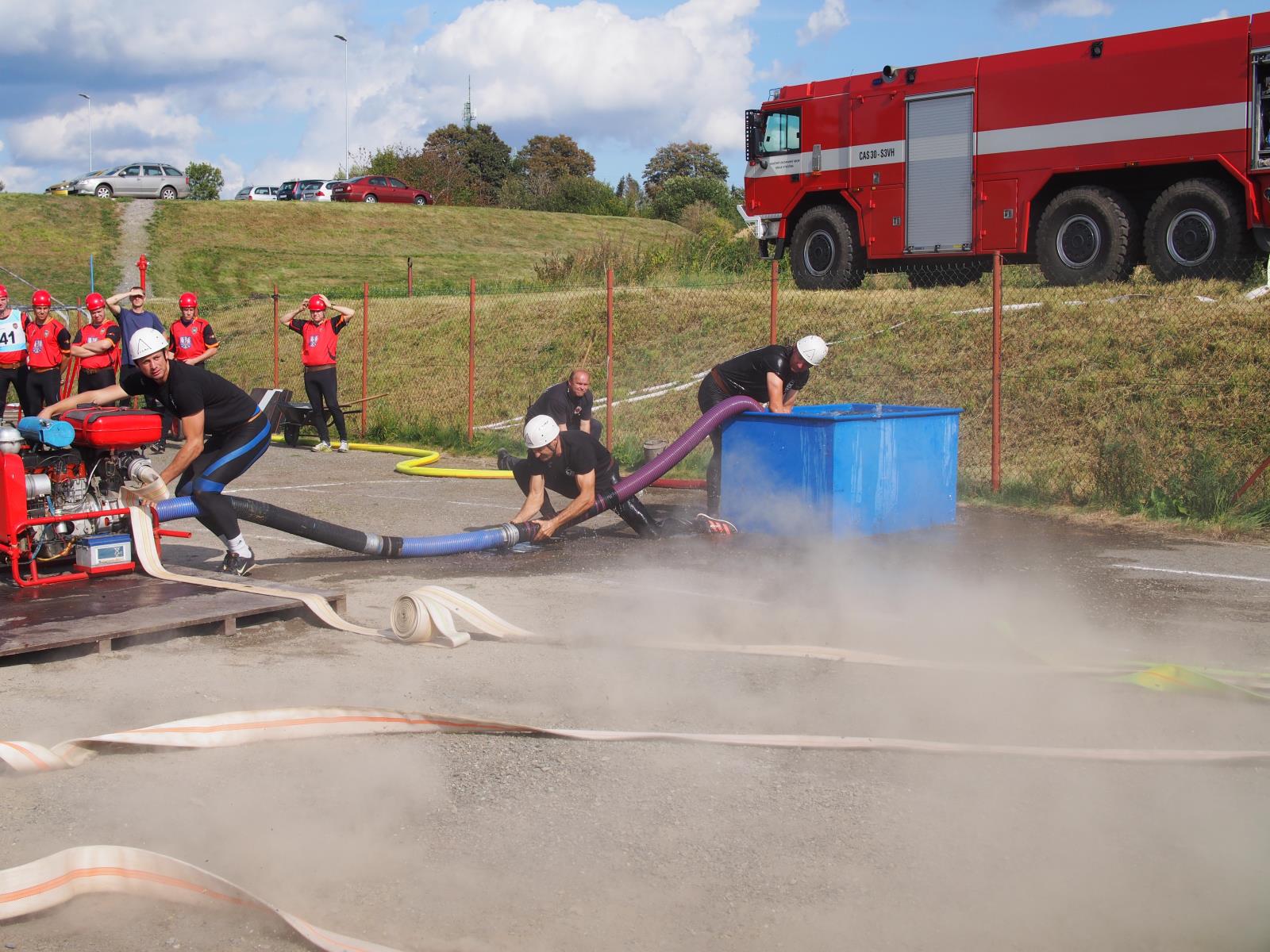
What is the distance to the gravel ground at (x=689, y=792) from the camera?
11.0 feet

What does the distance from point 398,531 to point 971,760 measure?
650 centimetres

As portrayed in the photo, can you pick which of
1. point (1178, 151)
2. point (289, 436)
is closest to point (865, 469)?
point (1178, 151)

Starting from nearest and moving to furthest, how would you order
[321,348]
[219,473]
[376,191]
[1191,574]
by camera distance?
[219,473] < [1191,574] < [321,348] < [376,191]

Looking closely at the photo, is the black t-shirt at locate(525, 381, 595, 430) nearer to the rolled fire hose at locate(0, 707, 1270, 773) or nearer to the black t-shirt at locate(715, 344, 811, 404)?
the black t-shirt at locate(715, 344, 811, 404)

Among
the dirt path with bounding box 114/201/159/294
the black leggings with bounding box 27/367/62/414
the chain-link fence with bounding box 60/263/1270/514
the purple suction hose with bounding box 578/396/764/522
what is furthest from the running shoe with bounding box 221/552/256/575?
the dirt path with bounding box 114/201/159/294

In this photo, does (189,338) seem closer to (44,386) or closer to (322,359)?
(322,359)

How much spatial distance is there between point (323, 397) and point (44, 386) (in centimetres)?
334

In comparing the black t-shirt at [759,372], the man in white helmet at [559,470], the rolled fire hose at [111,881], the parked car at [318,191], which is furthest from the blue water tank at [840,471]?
the parked car at [318,191]

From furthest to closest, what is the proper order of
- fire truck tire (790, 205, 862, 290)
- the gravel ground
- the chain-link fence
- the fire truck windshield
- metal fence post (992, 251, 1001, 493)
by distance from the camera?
the fire truck windshield < fire truck tire (790, 205, 862, 290) < the chain-link fence < metal fence post (992, 251, 1001, 493) < the gravel ground

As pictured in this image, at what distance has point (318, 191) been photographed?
54.1 m

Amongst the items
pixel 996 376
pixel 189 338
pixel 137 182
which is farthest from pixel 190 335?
pixel 137 182

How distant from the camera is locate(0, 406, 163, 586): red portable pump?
6887 mm

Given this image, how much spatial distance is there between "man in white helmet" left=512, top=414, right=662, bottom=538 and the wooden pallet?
2172 mm

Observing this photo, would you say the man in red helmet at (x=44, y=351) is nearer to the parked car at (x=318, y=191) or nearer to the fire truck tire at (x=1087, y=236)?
the fire truck tire at (x=1087, y=236)
